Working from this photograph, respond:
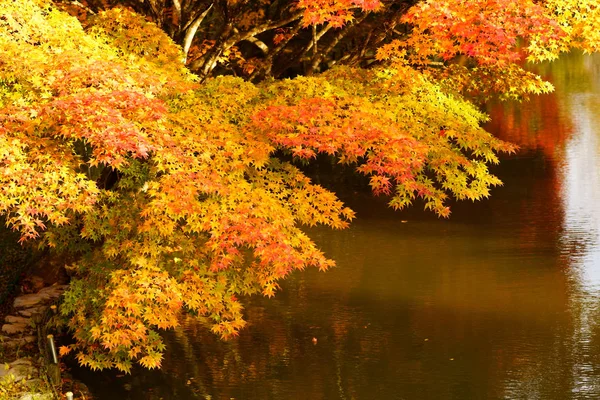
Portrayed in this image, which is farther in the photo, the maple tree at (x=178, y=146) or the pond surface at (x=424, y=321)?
the pond surface at (x=424, y=321)

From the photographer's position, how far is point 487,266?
13.3 meters

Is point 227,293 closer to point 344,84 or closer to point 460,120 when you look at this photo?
point 344,84

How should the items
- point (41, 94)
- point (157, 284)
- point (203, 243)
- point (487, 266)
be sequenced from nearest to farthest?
point (41, 94) < point (157, 284) < point (203, 243) < point (487, 266)

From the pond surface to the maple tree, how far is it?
72cm

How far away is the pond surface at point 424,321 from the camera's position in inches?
367

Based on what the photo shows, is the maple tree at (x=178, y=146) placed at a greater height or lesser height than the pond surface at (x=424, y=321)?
greater

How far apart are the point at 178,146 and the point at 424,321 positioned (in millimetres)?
4611

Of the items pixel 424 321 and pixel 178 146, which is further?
pixel 424 321

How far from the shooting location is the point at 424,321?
1110 centimetres

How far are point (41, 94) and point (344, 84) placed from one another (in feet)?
13.7

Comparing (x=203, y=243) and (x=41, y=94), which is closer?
(x=41, y=94)

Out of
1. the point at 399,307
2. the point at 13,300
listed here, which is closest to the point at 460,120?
the point at 399,307

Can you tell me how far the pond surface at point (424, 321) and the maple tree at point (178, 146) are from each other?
72cm

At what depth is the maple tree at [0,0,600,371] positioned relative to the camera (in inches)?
282
